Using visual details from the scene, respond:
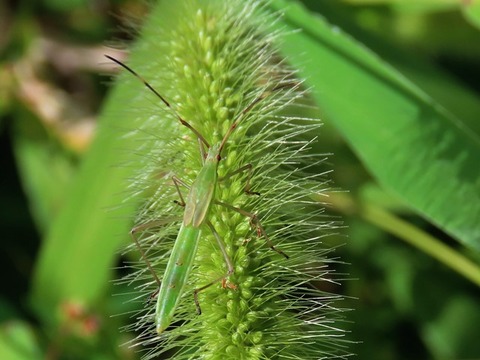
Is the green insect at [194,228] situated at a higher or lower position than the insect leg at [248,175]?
lower

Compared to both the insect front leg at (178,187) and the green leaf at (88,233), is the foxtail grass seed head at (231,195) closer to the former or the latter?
the insect front leg at (178,187)

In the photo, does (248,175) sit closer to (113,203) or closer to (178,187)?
(178,187)

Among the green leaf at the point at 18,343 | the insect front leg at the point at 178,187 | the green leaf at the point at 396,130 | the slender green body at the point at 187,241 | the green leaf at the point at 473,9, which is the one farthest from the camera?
the green leaf at the point at 18,343

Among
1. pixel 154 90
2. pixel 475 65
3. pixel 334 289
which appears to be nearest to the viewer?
pixel 154 90

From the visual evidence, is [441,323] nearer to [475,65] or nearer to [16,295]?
[475,65]

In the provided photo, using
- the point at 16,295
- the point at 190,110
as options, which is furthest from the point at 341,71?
the point at 16,295

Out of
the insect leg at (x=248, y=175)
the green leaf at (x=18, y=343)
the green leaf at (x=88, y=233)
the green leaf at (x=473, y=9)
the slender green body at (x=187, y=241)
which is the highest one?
the green leaf at (x=473, y=9)

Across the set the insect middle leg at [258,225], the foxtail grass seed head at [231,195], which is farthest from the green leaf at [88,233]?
the insect middle leg at [258,225]

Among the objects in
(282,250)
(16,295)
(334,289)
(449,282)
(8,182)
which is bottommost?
(16,295)
